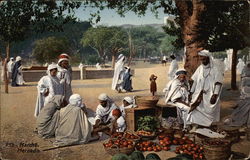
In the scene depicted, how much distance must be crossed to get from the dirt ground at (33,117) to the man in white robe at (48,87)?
53 centimetres

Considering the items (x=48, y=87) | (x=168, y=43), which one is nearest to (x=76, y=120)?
(x=48, y=87)

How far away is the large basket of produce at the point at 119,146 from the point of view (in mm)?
6984

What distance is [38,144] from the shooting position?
7762mm

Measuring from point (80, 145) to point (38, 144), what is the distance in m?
0.96

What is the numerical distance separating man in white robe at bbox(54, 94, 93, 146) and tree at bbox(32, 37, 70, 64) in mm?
1544

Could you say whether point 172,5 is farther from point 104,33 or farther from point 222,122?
point 222,122

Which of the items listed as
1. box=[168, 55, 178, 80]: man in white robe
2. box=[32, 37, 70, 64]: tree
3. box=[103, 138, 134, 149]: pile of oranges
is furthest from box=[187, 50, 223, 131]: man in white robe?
box=[32, 37, 70, 64]: tree

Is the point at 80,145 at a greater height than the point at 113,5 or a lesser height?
lesser

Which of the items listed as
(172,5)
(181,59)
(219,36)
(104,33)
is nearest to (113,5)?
(104,33)

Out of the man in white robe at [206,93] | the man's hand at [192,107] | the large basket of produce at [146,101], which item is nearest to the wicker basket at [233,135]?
the man in white robe at [206,93]

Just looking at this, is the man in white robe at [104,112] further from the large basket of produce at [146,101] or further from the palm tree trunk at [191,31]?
the palm tree trunk at [191,31]

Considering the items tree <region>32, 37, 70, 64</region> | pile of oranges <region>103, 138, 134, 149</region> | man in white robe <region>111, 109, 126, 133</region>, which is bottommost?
pile of oranges <region>103, 138, 134, 149</region>

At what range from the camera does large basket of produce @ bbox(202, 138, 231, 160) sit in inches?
259

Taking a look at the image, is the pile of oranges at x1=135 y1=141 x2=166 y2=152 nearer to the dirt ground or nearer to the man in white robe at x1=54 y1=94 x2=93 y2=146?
the dirt ground
